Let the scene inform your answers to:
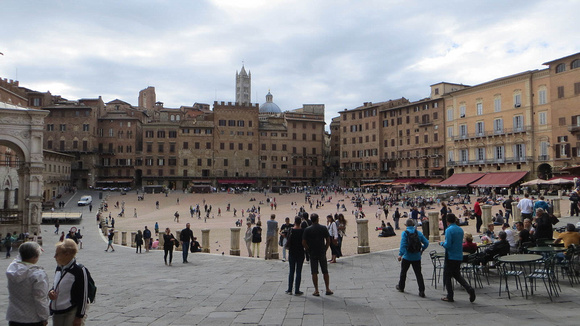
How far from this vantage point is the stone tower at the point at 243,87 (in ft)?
408

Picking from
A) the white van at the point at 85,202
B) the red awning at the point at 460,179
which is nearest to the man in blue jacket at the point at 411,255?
the red awning at the point at 460,179

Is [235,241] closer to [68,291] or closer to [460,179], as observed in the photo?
[68,291]

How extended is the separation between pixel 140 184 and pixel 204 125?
14939 millimetres

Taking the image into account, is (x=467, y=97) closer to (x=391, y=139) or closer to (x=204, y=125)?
(x=391, y=139)

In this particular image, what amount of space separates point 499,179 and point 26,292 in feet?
168

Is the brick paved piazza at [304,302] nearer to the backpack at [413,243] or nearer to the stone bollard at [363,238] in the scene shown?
the backpack at [413,243]

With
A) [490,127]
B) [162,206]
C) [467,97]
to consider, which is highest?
[467,97]

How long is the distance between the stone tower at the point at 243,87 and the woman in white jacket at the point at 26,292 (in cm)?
12195

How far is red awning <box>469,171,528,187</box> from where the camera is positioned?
46.1m

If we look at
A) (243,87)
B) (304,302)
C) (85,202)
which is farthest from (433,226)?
(243,87)

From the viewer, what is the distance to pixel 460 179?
2087 inches

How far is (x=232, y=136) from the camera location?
7331cm

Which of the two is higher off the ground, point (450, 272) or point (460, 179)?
point (460, 179)

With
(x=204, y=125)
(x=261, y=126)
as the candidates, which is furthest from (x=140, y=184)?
(x=261, y=126)
